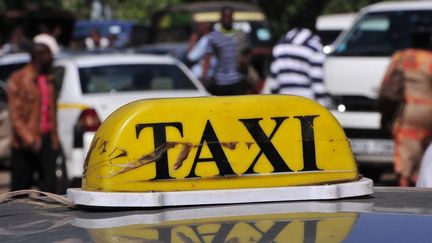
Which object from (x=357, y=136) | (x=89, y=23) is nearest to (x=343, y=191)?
(x=357, y=136)

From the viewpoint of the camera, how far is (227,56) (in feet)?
43.7

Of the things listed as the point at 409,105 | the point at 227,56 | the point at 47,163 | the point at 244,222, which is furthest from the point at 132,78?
the point at 244,222

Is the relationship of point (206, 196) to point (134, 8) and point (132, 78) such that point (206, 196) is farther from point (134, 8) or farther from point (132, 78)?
point (134, 8)

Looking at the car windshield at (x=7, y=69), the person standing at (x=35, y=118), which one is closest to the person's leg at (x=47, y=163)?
the person standing at (x=35, y=118)

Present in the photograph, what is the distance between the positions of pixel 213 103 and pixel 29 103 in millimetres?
7298

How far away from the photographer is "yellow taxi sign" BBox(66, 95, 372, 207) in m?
3.12

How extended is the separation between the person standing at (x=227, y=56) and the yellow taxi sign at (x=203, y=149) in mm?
9894

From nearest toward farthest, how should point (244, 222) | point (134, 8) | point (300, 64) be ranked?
point (244, 222) < point (300, 64) < point (134, 8)

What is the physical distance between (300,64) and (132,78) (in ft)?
5.75

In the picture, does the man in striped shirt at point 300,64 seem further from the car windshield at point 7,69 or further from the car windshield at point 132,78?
the car windshield at point 7,69

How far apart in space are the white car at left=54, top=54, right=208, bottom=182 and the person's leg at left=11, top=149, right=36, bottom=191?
23.4 inches

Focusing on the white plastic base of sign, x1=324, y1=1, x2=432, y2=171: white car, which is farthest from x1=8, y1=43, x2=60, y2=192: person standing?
the white plastic base of sign

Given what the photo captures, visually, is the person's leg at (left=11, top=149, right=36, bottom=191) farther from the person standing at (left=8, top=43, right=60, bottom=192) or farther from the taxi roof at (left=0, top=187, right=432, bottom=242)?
the taxi roof at (left=0, top=187, right=432, bottom=242)

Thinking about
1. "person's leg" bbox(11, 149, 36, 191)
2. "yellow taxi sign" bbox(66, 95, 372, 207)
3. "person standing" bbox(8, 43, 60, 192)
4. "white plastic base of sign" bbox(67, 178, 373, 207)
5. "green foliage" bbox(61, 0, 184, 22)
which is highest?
"green foliage" bbox(61, 0, 184, 22)
